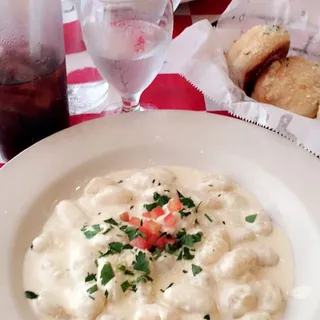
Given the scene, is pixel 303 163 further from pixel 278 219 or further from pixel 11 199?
pixel 11 199

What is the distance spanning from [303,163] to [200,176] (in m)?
0.17

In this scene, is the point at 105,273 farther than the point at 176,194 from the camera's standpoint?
No

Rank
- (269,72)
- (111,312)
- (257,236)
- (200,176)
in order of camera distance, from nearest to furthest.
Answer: (111,312)
(257,236)
(200,176)
(269,72)

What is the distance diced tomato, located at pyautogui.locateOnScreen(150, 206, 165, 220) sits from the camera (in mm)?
877

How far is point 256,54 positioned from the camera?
1119 millimetres

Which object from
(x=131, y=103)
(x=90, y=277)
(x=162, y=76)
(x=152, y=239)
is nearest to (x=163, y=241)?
(x=152, y=239)

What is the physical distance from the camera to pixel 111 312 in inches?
29.9

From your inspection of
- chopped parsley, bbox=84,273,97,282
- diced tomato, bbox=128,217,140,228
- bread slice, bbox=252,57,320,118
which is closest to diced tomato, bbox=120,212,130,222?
diced tomato, bbox=128,217,140,228

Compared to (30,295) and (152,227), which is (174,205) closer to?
(152,227)

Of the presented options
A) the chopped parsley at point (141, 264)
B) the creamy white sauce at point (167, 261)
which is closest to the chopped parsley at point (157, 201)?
the creamy white sauce at point (167, 261)

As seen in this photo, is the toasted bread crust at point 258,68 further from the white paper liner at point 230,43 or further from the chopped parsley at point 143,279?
the chopped parsley at point 143,279

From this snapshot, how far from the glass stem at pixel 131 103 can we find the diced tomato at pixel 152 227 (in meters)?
0.32

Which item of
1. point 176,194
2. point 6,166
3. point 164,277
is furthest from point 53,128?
point 164,277

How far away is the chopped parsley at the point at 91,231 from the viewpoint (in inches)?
33.4
